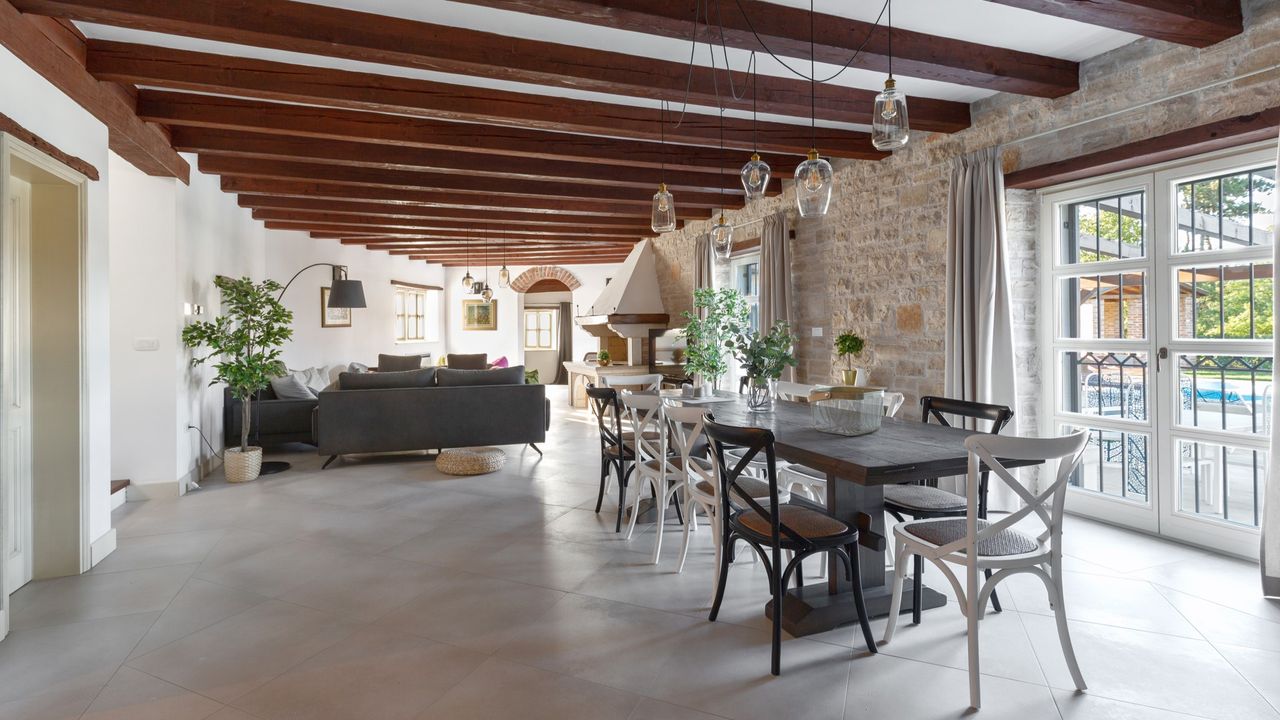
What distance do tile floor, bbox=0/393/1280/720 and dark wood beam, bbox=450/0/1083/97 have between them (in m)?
2.48

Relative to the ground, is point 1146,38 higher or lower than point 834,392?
higher

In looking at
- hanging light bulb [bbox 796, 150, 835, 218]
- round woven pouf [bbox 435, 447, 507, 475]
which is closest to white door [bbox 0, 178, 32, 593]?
round woven pouf [bbox 435, 447, 507, 475]

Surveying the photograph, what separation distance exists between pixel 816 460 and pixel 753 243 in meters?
4.46

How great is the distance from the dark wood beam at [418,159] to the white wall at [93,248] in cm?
122

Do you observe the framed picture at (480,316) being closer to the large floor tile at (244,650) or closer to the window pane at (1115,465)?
the large floor tile at (244,650)

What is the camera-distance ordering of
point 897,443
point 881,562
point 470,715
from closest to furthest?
point 470,715
point 897,443
point 881,562

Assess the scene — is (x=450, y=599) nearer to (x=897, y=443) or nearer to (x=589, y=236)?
(x=897, y=443)

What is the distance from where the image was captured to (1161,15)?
2826 millimetres

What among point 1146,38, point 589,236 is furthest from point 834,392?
point 589,236

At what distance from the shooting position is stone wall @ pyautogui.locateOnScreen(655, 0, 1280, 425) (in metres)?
3.15

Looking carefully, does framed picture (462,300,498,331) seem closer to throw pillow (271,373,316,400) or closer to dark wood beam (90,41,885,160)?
throw pillow (271,373,316,400)

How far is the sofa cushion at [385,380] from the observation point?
19.0 feet

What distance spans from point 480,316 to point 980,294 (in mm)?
10010

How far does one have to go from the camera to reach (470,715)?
79.1 inches
